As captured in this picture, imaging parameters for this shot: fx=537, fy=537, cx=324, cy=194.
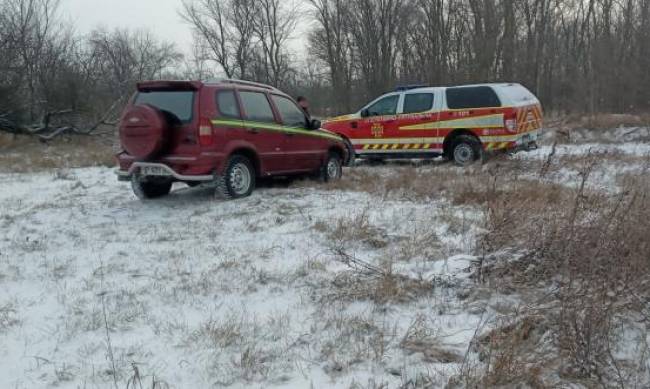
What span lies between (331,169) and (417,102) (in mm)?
3688

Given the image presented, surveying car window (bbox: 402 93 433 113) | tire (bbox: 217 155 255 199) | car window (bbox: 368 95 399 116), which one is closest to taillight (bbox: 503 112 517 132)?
car window (bbox: 402 93 433 113)

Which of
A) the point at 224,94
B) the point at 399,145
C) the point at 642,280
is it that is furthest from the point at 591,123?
the point at 642,280

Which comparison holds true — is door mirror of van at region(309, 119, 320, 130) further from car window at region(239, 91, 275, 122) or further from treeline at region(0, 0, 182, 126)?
treeline at region(0, 0, 182, 126)

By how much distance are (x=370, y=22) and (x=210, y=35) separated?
56.3ft

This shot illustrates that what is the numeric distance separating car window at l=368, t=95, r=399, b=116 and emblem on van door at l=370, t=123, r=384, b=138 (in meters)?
0.29

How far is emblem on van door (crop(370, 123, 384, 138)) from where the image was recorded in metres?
13.1

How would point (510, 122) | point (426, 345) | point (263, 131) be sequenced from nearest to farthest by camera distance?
point (426, 345) → point (263, 131) → point (510, 122)

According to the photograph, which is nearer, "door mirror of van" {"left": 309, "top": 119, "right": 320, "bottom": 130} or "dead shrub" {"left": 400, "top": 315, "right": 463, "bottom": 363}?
"dead shrub" {"left": 400, "top": 315, "right": 463, "bottom": 363}

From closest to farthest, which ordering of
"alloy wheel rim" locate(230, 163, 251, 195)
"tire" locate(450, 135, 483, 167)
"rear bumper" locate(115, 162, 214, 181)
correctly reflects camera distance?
1. "rear bumper" locate(115, 162, 214, 181)
2. "alloy wheel rim" locate(230, 163, 251, 195)
3. "tire" locate(450, 135, 483, 167)

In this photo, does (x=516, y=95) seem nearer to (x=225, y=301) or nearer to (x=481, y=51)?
(x=225, y=301)

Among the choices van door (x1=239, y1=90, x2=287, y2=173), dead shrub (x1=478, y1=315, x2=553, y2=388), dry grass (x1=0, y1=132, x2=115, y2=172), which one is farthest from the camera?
dry grass (x1=0, y1=132, x2=115, y2=172)

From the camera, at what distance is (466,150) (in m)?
12.2

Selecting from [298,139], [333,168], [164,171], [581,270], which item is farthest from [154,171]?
[581,270]

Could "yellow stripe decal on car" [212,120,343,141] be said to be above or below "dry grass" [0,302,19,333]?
above
